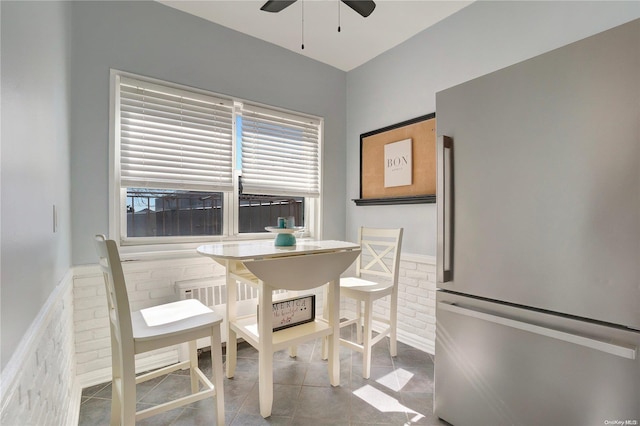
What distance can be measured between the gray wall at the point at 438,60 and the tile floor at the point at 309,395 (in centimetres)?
100

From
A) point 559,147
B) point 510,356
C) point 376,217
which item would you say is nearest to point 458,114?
point 559,147

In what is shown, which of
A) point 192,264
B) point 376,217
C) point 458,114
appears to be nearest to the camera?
point 458,114

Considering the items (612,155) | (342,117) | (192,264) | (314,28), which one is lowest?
(192,264)

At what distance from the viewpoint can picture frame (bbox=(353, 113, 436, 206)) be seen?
2.50 metres

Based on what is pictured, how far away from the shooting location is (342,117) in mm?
3330

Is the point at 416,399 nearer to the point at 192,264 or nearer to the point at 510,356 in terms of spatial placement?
the point at 510,356

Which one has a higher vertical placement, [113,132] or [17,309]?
[113,132]

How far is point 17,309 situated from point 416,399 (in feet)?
6.43

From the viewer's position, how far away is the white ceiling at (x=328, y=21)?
7.50 ft

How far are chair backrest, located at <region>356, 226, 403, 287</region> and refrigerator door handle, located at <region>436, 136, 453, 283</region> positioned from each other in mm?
794

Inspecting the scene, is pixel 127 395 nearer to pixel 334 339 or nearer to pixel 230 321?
pixel 230 321

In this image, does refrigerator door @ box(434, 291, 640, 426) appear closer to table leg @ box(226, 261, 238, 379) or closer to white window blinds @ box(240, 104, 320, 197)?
table leg @ box(226, 261, 238, 379)

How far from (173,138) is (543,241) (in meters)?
2.44

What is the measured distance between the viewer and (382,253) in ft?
8.34
